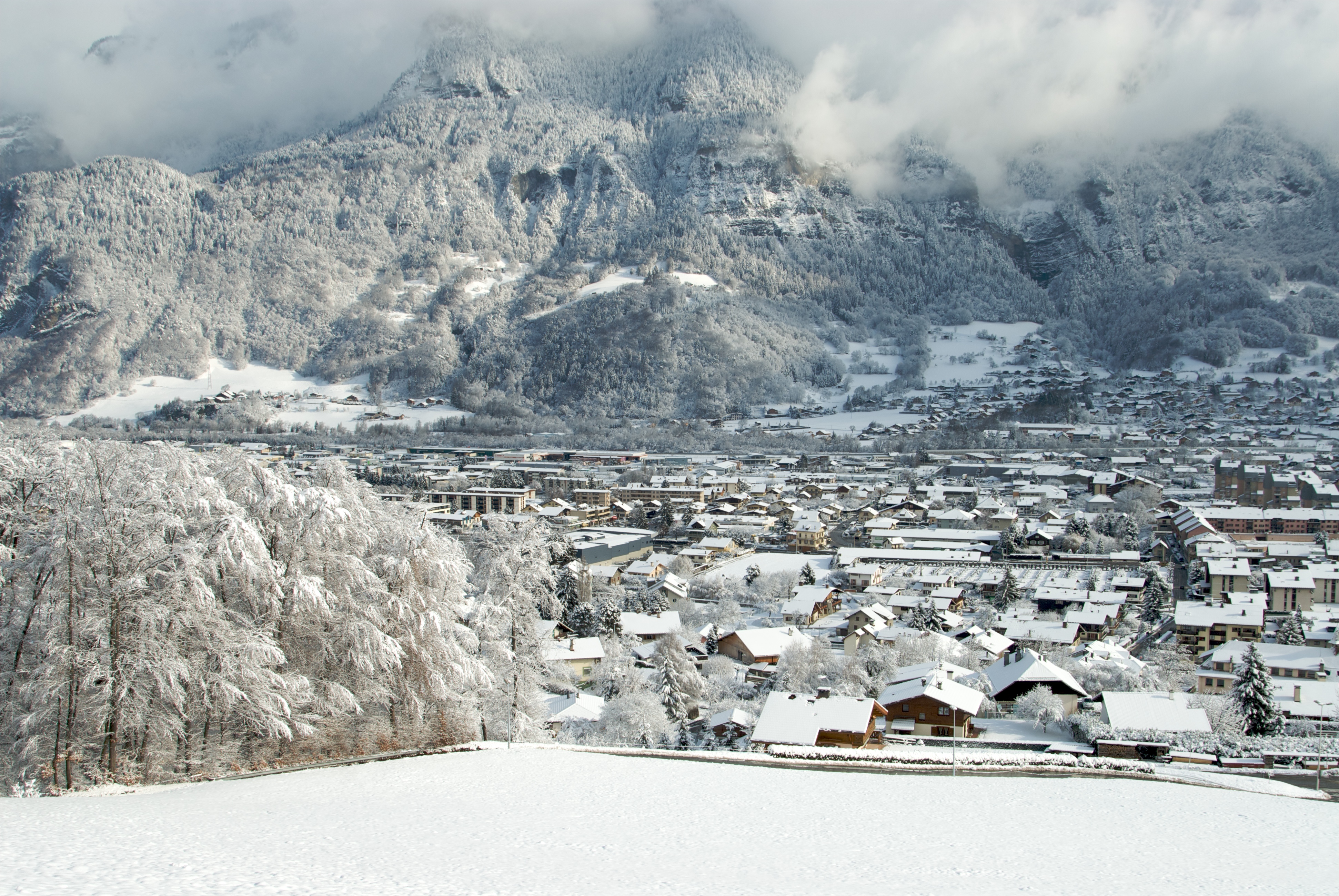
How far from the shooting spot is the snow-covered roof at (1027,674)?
18.2 meters

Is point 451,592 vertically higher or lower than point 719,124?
lower

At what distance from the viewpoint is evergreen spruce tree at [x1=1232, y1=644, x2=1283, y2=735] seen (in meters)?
15.9

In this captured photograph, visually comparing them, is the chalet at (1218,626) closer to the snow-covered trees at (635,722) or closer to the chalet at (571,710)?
the snow-covered trees at (635,722)

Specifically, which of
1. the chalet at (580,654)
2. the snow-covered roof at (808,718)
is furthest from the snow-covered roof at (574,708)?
the snow-covered roof at (808,718)

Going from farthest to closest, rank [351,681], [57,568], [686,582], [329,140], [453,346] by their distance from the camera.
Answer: [329,140]
[453,346]
[686,582]
[351,681]
[57,568]

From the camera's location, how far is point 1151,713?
15.9 metres

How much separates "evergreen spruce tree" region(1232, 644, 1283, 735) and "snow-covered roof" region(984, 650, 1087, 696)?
2.68 m

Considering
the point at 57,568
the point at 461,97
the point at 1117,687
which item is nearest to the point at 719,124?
the point at 461,97

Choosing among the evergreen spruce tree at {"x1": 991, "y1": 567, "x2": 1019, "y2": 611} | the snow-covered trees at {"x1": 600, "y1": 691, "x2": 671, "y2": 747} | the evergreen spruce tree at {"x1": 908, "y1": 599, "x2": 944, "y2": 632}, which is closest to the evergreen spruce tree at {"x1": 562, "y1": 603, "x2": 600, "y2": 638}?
the snow-covered trees at {"x1": 600, "y1": 691, "x2": 671, "y2": 747}

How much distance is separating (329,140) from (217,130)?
88.2 feet

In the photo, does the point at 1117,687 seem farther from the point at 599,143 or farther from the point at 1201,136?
the point at 1201,136

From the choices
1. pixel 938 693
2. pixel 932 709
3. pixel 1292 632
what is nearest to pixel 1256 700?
pixel 938 693

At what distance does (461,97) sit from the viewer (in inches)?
5300

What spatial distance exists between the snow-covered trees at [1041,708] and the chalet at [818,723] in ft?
11.3
